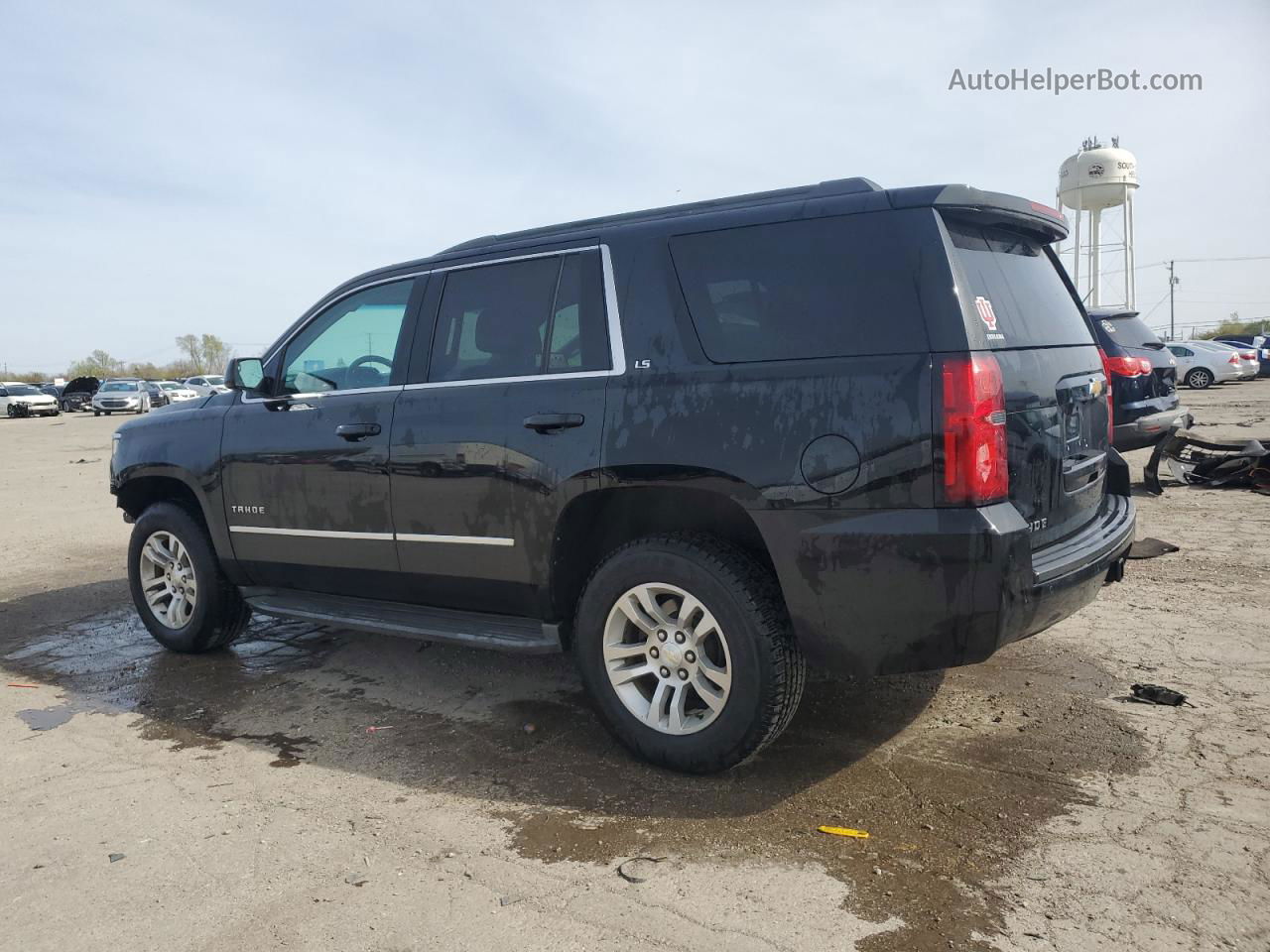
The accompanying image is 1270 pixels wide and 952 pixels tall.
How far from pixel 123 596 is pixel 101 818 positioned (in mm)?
4007

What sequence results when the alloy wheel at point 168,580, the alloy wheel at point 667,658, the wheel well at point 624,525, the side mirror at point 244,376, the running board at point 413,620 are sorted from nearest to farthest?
the alloy wheel at point 667,658, the wheel well at point 624,525, the running board at point 413,620, the side mirror at point 244,376, the alloy wheel at point 168,580

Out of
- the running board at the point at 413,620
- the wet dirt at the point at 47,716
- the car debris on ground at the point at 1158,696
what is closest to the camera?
the running board at the point at 413,620

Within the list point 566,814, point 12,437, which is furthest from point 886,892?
point 12,437

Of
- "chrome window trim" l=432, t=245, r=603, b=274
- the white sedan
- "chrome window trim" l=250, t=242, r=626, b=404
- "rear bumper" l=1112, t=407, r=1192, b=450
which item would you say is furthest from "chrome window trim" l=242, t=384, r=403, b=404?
the white sedan

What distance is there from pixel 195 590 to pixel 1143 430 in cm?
804

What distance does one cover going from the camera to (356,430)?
14.6 feet

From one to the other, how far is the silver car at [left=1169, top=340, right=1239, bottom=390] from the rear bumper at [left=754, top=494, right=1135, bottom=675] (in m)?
30.2

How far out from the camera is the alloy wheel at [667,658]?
348cm

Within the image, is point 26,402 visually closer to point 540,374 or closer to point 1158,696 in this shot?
point 540,374

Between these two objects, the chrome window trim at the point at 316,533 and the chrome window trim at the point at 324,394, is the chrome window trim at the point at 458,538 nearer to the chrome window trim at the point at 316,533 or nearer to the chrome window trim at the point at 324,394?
the chrome window trim at the point at 316,533

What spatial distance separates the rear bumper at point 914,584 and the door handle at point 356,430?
1981 mm

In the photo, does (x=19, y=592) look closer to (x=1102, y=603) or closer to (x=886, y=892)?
(x=886, y=892)

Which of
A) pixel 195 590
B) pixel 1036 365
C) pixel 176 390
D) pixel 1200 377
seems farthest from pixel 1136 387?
pixel 176 390

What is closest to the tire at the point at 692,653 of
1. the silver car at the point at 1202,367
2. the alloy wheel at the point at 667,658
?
the alloy wheel at the point at 667,658
